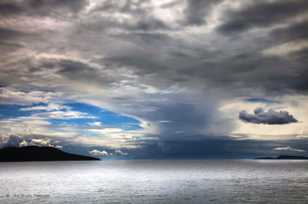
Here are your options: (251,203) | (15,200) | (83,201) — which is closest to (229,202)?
(251,203)

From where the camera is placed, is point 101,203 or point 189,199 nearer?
point 101,203

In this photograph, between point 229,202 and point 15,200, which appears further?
point 15,200

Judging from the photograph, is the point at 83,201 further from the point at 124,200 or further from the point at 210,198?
the point at 210,198

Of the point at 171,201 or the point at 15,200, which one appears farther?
the point at 15,200

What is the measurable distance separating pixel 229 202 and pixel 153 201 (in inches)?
646

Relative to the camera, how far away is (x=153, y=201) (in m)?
73.9

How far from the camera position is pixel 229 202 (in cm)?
7088

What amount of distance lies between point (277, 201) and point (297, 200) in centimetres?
469

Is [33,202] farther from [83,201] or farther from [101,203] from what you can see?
[101,203]

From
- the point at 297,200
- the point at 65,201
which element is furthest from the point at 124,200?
the point at 297,200

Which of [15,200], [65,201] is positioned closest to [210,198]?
[65,201]

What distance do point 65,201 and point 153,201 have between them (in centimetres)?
1992

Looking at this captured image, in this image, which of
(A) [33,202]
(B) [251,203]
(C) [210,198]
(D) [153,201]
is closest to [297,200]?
(B) [251,203]

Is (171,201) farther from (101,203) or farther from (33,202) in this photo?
(33,202)
